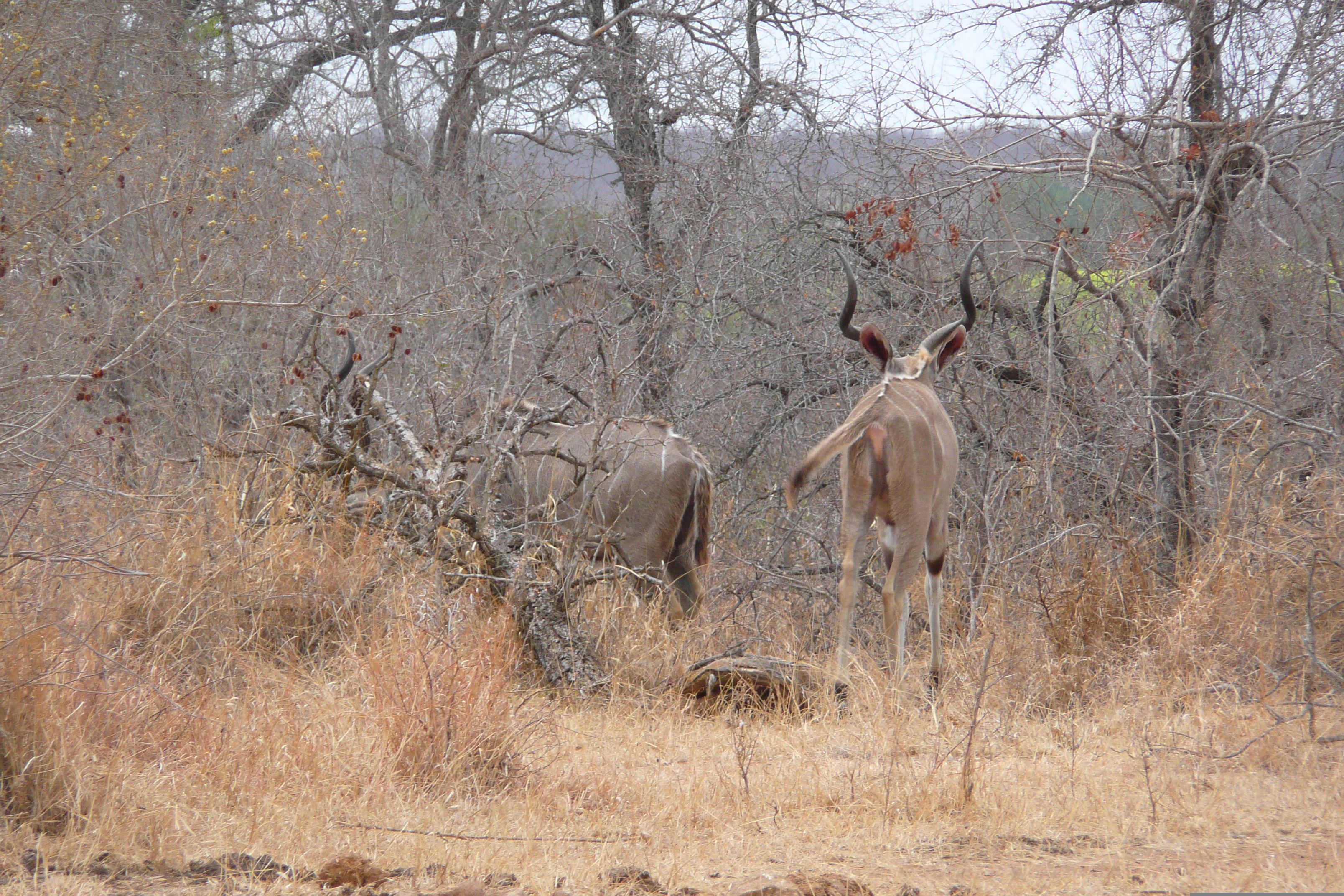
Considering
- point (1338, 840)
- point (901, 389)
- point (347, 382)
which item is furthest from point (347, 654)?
point (1338, 840)

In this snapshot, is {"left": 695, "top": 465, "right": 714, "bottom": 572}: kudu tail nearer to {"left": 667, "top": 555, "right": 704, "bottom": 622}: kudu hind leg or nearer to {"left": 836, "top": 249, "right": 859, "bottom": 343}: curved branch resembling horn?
{"left": 667, "top": 555, "right": 704, "bottom": 622}: kudu hind leg

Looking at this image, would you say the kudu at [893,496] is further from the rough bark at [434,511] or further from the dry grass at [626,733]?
the rough bark at [434,511]

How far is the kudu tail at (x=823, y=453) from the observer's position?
4531 millimetres

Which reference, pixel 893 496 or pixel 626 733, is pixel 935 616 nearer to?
pixel 893 496

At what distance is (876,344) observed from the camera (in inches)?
226

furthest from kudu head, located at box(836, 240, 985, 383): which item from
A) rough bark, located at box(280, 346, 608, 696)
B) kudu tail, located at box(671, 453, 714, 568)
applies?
rough bark, located at box(280, 346, 608, 696)

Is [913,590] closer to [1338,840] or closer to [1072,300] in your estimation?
[1072,300]

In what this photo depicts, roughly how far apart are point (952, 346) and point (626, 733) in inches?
103

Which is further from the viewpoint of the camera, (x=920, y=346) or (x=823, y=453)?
(x=920, y=346)

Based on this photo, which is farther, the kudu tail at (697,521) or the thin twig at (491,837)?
the kudu tail at (697,521)

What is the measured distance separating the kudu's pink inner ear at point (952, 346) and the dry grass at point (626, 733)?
1.24 meters

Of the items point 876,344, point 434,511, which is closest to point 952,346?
point 876,344

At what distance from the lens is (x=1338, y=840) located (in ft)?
11.4

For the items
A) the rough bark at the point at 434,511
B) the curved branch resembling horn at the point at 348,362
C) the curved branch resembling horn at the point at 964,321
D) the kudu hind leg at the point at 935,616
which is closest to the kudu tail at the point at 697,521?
the rough bark at the point at 434,511
